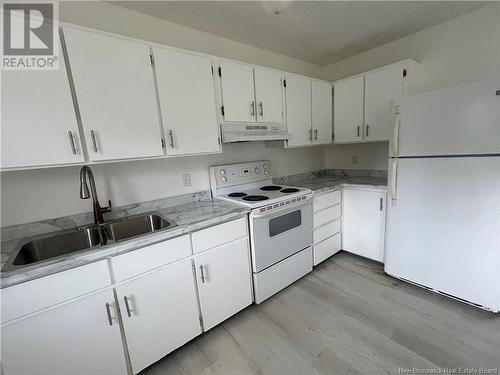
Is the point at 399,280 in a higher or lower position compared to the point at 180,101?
lower

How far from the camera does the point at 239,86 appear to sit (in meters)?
1.96

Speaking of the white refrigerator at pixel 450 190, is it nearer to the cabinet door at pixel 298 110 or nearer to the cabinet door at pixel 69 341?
the cabinet door at pixel 298 110

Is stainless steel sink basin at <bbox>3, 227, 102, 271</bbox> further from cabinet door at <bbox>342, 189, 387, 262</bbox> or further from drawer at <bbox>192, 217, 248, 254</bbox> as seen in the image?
cabinet door at <bbox>342, 189, 387, 262</bbox>

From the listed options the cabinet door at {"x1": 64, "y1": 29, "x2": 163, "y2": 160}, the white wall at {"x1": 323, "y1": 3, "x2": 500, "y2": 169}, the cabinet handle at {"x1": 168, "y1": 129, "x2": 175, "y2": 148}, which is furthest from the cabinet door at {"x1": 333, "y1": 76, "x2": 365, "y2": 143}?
the cabinet door at {"x1": 64, "y1": 29, "x2": 163, "y2": 160}

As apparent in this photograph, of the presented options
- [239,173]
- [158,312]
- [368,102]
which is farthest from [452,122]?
[158,312]

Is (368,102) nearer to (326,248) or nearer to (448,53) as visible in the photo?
(448,53)

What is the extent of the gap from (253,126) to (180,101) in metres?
0.69

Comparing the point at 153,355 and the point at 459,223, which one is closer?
the point at 153,355

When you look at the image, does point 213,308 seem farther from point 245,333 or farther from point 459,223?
point 459,223

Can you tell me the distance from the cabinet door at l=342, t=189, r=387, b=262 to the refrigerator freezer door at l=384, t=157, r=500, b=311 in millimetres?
232

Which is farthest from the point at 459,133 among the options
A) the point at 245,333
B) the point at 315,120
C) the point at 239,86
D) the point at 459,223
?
the point at 245,333

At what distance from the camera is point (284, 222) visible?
2.00 m

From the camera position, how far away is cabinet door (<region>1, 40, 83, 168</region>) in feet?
3.67

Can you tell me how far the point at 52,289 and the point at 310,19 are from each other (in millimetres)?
2687
